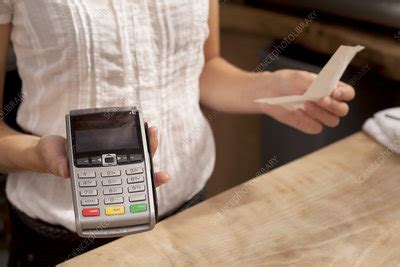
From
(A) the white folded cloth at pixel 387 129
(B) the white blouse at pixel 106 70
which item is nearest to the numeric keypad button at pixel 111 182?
(B) the white blouse at pixel 106 70

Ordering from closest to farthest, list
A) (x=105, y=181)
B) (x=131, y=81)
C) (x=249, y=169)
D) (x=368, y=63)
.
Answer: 1. (x=105, y=181)
2. (x=131, y=81)
3. (x=368, y=63)
4. (x=249, y=169)

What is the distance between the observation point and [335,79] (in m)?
0.75

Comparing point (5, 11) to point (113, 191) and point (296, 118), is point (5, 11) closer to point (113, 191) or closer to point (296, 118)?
point (113, 191)

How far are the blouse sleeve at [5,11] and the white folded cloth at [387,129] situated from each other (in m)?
0.53

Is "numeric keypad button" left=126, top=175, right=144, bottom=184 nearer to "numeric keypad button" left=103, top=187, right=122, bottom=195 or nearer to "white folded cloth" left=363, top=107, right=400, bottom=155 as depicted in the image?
"numeric keypad button" left=103, top=187, right=122, bottom=195

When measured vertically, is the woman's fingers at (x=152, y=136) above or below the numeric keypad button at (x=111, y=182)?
above

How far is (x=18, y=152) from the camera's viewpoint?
2.21 feet

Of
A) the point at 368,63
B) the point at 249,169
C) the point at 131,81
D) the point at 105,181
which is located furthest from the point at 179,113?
the point at 249,169

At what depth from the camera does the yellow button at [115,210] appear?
0.58 metres

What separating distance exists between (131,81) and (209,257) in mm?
241

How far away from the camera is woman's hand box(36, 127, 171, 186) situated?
0.60 meters

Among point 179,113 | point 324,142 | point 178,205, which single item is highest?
point 179,113

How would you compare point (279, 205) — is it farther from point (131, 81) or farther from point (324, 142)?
point (324, 142)

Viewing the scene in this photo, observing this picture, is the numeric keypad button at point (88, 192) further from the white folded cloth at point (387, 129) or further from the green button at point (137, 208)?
the white folded cloth at point (387, 129)
